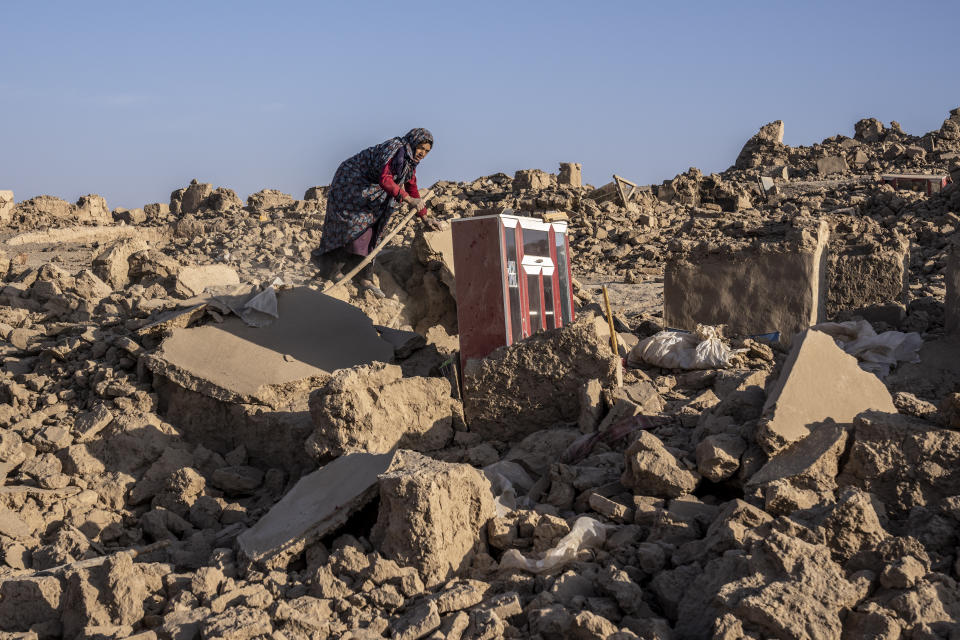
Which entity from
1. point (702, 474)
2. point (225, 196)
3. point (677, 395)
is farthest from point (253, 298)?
point (225, 196)

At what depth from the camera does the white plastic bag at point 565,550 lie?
3.12 metres

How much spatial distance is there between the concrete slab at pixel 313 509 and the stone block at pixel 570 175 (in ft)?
46.1

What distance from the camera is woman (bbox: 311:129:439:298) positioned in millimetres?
6543

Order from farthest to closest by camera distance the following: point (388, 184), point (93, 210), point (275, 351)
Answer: point (93, 210) → point (388, 184) → point (275, 351)

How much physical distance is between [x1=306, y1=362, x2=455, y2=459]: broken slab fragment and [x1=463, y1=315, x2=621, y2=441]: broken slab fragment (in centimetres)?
19

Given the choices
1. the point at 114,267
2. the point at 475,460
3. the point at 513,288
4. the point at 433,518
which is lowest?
the point at 475,460

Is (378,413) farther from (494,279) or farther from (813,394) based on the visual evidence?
(813,394)

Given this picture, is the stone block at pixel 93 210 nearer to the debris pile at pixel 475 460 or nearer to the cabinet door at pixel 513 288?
the debris pile at pixel 475 460

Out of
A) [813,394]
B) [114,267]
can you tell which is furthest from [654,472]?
[114,267]

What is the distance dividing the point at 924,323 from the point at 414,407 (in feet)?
11.0

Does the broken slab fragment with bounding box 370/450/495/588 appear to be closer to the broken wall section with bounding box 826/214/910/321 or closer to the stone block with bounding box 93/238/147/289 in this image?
the broken wall section with bounding box 826/214/910/321

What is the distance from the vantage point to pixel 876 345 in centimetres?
520

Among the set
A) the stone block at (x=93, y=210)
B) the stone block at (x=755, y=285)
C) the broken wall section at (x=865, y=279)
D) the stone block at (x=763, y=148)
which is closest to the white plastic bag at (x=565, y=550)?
the stone block at (x=755, y=285)

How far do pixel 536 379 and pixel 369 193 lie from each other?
2563 millimetres
